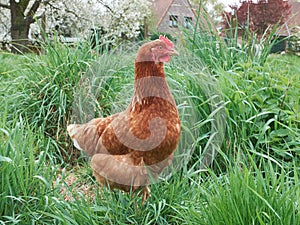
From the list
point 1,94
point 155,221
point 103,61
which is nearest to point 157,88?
point 155,221

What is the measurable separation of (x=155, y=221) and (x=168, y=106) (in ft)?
2.07

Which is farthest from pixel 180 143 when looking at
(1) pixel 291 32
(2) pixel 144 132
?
(1) pixel 291 32

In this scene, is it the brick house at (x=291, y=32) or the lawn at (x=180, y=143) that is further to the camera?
the brick house at (x=291, y=32)

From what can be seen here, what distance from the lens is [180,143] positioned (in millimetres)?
2826

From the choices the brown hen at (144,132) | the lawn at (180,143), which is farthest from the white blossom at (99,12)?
the brown hen at (144,132)

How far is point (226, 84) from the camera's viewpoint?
3027 millimetres

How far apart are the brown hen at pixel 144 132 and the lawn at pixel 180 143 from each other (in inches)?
6.2

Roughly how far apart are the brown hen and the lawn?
0.16 metres

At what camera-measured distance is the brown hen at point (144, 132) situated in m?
2.04

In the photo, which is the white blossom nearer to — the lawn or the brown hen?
the lawn

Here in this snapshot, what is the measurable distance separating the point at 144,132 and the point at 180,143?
84 centimetres

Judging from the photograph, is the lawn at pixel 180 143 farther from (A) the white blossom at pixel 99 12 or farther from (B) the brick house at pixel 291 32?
(A) the white blossom at pixel 99 12

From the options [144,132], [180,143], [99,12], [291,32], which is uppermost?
Result: [99,12]

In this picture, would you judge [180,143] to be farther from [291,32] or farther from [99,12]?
[99,12]
